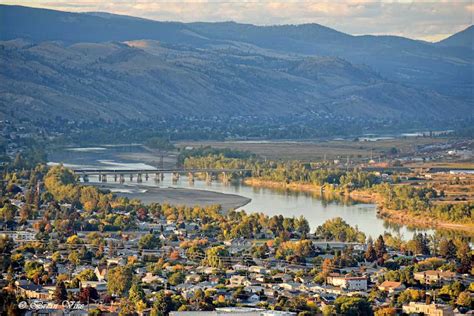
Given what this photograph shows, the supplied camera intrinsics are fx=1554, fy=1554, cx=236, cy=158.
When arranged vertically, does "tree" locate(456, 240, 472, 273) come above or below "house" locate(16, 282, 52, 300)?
above

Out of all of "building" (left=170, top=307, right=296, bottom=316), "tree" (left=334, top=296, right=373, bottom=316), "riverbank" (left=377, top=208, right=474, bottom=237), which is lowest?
"riverbank" (left=377, top=208, right=474, bottom=237)

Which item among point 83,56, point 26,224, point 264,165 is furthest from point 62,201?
point 83,56

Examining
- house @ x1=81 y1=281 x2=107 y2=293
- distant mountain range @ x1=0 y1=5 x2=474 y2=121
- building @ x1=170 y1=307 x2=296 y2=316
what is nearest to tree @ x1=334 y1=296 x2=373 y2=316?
building @ x1=170 y1=307 x2=296 y2=316

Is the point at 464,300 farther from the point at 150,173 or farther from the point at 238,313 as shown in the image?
the point at 150,173

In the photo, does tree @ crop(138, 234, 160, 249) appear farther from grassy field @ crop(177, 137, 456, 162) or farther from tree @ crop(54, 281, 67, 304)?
grassy field @ crop(177, 137, 456, 162)

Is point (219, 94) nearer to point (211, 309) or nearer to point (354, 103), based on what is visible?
point (354, 103)
